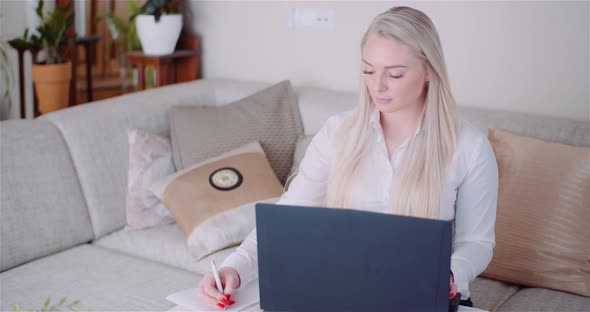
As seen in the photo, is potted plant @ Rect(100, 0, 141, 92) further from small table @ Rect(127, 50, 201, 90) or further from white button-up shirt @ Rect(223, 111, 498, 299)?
white button-up shirt @ Rect(223, 111, 498, 299)

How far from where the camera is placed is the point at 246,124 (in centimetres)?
250

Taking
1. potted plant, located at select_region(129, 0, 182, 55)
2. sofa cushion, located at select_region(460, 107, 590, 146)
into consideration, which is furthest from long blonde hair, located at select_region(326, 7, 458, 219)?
potted plant, located at select_region(129, 0, 182, 55)

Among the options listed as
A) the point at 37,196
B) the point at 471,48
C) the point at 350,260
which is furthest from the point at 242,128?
→ the point at 350,260

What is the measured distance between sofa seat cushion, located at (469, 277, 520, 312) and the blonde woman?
407 mm

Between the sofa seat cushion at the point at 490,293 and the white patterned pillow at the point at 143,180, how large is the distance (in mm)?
1052

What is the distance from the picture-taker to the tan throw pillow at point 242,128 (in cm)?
243

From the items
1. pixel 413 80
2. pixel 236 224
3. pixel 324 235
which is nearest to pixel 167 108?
pixel 236 224

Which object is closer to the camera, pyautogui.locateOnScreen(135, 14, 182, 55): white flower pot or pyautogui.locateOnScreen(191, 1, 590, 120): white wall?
pyautogui.locateOnScreen(191, 1, 590, 120): white wall

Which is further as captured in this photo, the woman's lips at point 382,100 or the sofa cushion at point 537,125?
the sofa cushion at point 537,125

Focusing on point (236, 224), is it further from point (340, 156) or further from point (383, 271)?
point (383, 271)

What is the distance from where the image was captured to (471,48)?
→ 2.48 metres

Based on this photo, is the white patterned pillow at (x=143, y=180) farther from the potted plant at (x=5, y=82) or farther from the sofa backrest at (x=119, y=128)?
the potted plant at (x=5, y=82)


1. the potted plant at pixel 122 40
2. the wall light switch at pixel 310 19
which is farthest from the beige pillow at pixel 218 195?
the potted plant at pixel 122 40

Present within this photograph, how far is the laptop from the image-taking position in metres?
1.04
